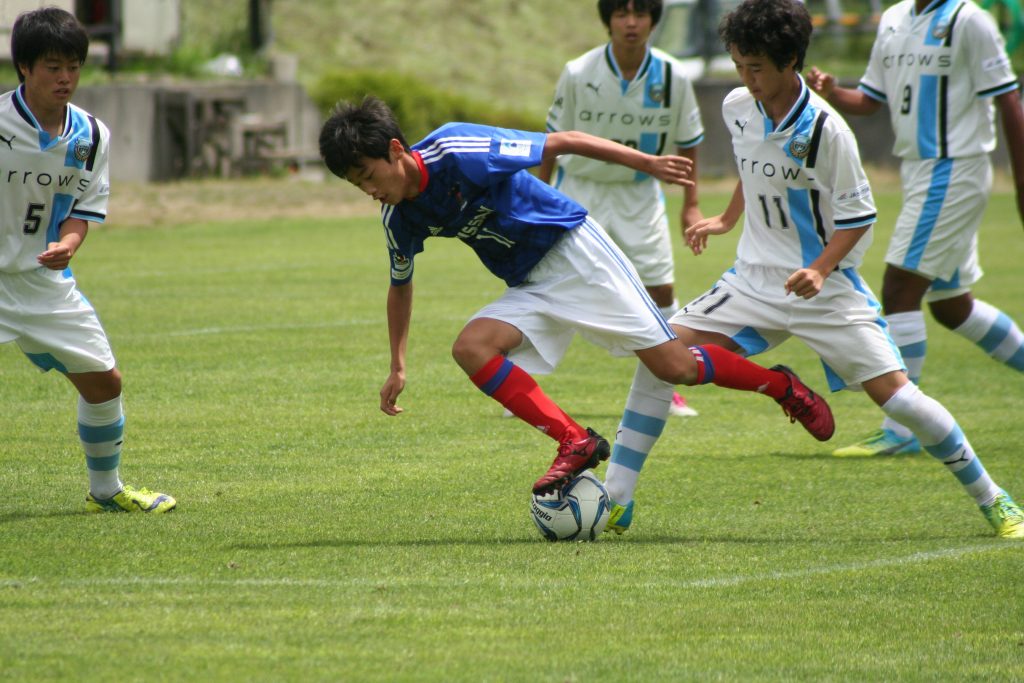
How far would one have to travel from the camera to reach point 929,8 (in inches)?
296

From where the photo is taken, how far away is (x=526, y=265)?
18.2 ft

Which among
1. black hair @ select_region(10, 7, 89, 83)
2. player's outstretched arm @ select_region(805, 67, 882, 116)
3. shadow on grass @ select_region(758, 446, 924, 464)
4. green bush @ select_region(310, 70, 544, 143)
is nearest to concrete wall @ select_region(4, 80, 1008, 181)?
green bush @ select_region(310, 70, 544, 143)

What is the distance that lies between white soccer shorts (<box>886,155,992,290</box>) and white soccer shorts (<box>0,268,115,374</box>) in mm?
4128

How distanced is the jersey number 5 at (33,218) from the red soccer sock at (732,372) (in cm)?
255

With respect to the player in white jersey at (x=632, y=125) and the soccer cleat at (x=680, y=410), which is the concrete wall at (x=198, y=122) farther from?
the soccer cleat at (x=680, y=410)

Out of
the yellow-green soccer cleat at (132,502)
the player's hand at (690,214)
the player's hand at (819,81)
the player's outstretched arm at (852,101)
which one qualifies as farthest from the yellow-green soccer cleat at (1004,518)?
the yellow-green soccer cleat at (132,502)

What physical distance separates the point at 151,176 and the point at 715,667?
71.8 ft

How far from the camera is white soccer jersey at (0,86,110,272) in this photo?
18.1ft

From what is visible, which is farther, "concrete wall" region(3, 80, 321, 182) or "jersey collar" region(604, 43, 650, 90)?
"concrete wall" region(3, 80, 321, 182)

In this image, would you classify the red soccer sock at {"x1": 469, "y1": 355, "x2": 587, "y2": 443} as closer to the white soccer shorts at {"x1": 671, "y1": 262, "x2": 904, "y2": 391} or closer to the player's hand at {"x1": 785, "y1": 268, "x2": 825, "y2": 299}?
the white soccer shorts at {"x1": 671, "y1": 262, "x2": 904, "y2": 391}

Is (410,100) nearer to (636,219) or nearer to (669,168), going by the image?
(636,219)

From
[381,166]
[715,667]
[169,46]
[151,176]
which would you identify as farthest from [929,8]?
[169,46]

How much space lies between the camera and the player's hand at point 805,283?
516 cm

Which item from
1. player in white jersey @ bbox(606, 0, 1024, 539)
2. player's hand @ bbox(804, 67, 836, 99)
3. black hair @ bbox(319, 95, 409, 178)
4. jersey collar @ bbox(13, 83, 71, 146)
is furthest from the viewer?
player's hand @ bbox(804, 67, 836, 99)
